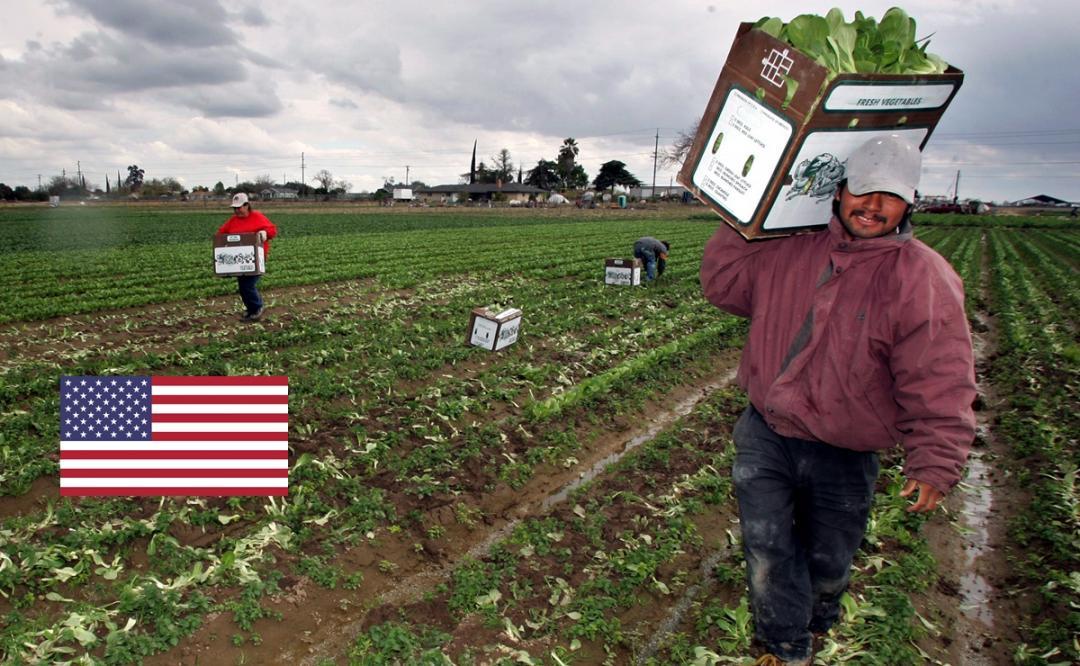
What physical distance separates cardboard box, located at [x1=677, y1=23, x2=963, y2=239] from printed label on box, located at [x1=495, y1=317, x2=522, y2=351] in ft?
21.4

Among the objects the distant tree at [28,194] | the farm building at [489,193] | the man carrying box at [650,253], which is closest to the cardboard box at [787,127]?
the man carrying box at [650,253]

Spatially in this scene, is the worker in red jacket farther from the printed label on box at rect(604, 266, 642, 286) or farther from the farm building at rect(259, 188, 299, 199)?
the farm building at rect(259, 188, 299, 199)

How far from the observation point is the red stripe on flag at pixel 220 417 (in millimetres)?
4672

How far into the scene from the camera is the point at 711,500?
18.6 feet

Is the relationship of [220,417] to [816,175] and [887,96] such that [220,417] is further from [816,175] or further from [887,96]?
[887,96]

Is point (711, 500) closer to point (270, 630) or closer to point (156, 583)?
point (270, 630)

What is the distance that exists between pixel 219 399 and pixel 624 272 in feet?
38.0

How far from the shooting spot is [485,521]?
533cm

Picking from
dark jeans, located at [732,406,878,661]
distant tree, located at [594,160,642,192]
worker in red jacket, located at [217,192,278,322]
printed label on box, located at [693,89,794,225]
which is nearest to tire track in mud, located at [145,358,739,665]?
dark jeans, located at [732,406,878,661]

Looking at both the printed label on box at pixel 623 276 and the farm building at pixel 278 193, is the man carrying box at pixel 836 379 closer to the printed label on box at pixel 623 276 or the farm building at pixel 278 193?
the printed label on box at pixel 623 276

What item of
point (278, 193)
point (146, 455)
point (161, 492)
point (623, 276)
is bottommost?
point (161, 492)

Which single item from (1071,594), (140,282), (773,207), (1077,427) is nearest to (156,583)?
(773,207)

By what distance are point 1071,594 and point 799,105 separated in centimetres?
402

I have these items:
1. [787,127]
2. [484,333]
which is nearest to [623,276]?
[484,333]
